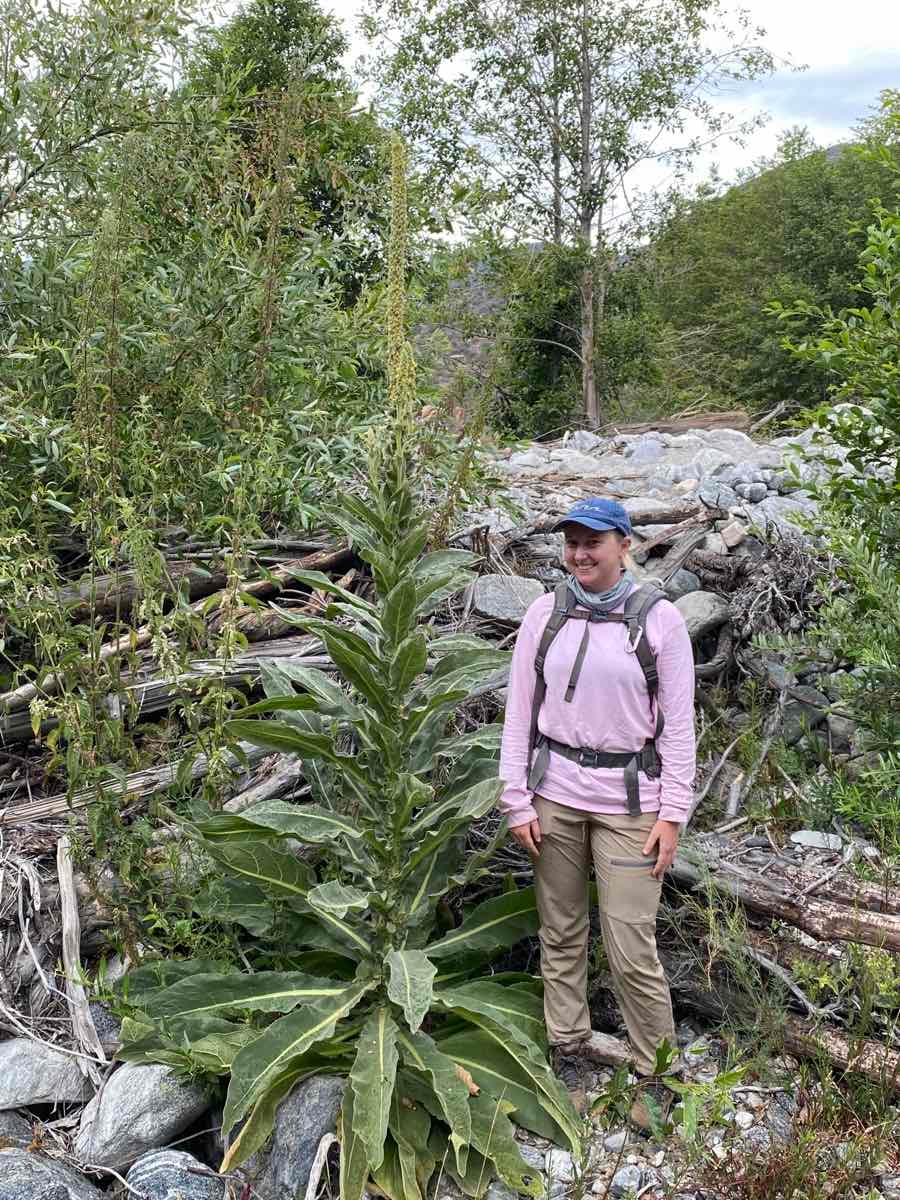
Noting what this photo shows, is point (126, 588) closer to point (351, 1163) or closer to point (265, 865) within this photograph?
point (265, 865)

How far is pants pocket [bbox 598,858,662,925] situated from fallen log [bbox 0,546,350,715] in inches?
60.0

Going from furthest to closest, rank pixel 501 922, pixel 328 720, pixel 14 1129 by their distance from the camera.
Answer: pixel 328 720
pixel 501 922
pixel 14 1129

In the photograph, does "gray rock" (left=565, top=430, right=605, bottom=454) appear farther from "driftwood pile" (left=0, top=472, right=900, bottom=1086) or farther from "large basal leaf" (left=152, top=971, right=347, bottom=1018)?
"large basal leaf" (left=152, top=971, right=347, bottom=1018)

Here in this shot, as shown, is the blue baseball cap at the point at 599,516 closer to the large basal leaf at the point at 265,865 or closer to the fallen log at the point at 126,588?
the large basal leaf at the point at 265,865

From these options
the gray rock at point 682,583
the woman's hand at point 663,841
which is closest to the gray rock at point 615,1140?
the woman's hand at point 663,841

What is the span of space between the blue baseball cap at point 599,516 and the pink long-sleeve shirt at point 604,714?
0.94 feet

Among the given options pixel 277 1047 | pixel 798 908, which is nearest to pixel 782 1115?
pixel 798 908

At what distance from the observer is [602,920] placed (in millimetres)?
3781

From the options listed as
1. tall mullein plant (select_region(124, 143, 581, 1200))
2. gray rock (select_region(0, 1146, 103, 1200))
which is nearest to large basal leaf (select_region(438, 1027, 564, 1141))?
tall mullein plant (select_region(124, 143, 581, 1200))

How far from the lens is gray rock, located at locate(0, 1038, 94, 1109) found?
3.70 metres

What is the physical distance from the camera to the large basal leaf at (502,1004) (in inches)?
144

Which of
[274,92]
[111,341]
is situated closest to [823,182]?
[274,92]

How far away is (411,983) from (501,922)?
0.72 metres

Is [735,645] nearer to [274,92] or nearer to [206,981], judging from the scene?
[206,981]
